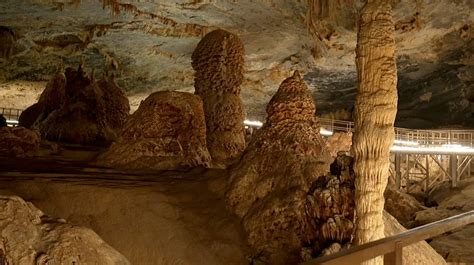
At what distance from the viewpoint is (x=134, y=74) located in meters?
20.2

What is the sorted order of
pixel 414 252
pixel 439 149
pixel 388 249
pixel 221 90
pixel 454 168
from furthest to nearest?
pixel 439 149
pixel 454 168
pixel 221 90
pixel 414 252
pixel 388 249

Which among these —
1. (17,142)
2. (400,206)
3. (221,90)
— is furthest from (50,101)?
(400,206)

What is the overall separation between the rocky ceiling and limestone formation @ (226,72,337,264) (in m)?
4.78

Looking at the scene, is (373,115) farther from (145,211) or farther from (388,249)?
(145,211)

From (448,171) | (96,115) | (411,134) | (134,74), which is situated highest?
(134,74)

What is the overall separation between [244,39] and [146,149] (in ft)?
25.8

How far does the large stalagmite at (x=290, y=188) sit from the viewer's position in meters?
6.05

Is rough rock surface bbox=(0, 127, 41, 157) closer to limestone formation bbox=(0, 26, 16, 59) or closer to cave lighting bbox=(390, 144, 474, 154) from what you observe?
limestone formation bbox=(0, 26, 16, 59)

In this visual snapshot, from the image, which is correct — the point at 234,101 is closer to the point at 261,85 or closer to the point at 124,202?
the point at 124,202

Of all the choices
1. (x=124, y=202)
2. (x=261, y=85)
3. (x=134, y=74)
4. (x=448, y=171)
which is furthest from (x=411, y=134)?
(x=124, y=202)

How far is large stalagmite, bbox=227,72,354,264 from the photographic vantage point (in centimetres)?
605

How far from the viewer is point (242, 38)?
15641 mm

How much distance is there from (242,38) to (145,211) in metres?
10.2

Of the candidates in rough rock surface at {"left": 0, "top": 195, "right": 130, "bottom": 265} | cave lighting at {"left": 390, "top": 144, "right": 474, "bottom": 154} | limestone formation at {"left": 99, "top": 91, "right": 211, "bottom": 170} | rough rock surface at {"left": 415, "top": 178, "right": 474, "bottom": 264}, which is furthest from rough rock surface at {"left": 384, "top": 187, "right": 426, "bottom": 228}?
rough rock surface at {"left": 0, "top": 195, "right": 130, "bottom": 265}
